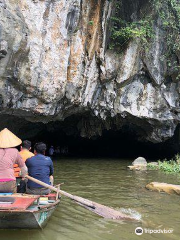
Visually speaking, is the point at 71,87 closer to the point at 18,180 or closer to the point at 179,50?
the point at 18,180

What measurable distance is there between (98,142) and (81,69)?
14.4m

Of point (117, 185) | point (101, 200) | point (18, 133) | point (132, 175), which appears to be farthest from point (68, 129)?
point (101, 200)

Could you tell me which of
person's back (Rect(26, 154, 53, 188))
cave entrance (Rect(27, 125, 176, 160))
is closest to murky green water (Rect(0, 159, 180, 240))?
person's back (Rect(26, 154, 53, 188))

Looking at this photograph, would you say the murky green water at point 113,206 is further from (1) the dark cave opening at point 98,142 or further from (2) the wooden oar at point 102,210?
(1) the dark cave opening at point 98,142

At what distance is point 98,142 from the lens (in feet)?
82.8

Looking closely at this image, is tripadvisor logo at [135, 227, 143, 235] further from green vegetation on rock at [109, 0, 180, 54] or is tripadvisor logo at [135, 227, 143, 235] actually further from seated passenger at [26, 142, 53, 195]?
green vegetation on rock at [109, 0, 180, 54]

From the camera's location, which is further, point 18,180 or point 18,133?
point 18,133

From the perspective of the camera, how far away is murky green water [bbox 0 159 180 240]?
5047 mm

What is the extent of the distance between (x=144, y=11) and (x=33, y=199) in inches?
448

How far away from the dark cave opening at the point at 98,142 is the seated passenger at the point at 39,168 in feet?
36.7

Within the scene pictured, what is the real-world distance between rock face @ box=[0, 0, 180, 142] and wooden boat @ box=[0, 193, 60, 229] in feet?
16.1

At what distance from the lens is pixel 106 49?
12938mm

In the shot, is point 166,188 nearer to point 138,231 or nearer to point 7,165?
point 138,231

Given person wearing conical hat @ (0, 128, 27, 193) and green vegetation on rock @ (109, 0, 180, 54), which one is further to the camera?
green vegetation on rock @ (109, 0, 180, 54)
